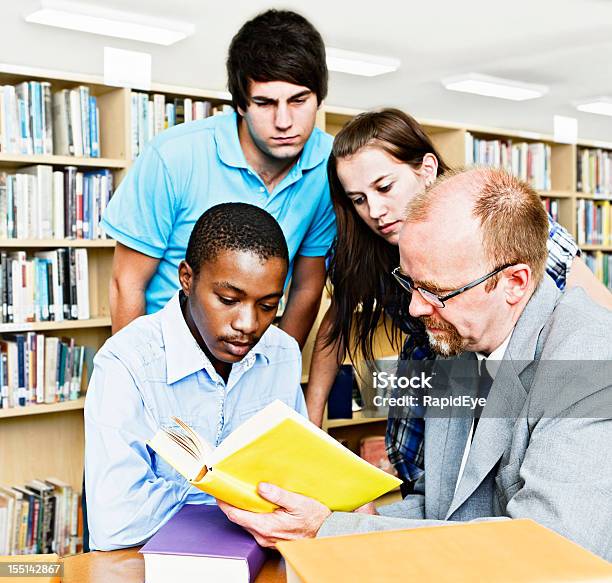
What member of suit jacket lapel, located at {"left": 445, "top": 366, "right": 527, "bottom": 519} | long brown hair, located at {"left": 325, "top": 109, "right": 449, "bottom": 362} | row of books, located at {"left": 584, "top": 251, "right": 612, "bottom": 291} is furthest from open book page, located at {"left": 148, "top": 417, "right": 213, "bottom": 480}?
row of books, located at {"left": 584, "top": 251, "right": 612, "bottom": 291}

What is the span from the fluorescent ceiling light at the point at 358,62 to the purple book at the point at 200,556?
4.81 m

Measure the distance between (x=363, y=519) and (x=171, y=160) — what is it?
1.15 m

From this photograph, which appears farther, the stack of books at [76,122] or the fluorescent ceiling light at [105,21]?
the fluorescent ceiling light at [105,21]

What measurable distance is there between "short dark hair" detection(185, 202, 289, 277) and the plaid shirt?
51 cm

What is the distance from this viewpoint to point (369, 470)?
3.43ft

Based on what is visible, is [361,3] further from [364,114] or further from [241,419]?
[241,419]

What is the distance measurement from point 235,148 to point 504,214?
967 millimetres

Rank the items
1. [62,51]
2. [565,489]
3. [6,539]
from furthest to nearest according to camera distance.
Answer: [62,51]
[6,539]
[565,489]

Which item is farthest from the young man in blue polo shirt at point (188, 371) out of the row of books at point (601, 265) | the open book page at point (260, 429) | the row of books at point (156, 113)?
the row of books at point (601, 265)

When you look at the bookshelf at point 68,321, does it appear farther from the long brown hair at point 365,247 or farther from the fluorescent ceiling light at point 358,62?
the fluorescent ceiling light at point 358,62

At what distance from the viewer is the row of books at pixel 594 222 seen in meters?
5.24

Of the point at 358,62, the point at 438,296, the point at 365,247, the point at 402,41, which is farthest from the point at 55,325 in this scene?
the point at 402,41

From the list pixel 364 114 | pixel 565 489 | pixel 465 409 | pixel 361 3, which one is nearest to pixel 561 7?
pixel 361 3

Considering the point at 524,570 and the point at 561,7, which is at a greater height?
the point at 561,7
